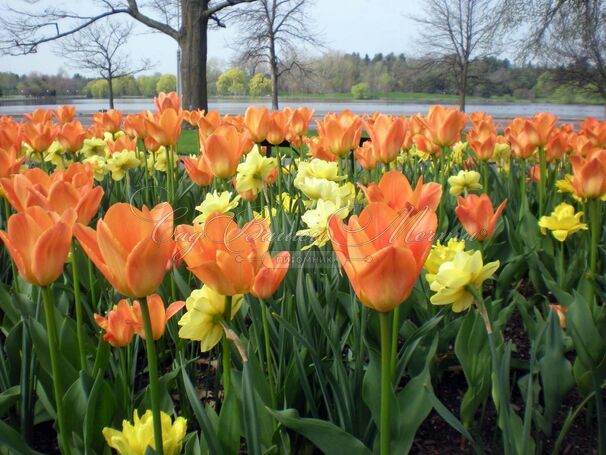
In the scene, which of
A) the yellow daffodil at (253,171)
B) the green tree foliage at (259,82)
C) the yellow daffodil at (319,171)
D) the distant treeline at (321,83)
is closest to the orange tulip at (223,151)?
the yellow daffodil at (253,171)

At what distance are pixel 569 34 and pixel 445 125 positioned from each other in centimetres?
1334

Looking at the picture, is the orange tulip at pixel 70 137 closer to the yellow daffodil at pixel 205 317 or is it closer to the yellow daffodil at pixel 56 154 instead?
the yellow daffodil at pixel 56 154

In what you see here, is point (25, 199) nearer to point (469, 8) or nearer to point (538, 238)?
point (538, 238)

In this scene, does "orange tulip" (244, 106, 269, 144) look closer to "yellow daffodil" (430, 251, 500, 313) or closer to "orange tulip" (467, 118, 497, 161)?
"orange tulip" (467, 118, 497, 161)

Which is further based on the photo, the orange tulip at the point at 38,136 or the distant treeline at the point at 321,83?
the distant treeline at the point at 321,83

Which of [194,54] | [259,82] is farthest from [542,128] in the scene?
[259,82]

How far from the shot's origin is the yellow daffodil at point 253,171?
1.83 metres

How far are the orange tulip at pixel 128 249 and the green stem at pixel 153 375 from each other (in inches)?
1.8

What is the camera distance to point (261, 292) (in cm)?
102

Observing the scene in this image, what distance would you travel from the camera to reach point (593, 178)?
6.20 ft

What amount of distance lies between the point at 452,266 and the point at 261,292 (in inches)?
12.6

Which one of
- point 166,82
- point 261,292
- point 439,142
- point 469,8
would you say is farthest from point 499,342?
point 166,82

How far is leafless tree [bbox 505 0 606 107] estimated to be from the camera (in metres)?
13.6

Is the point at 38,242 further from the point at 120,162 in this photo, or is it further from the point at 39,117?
the point at 39,117
